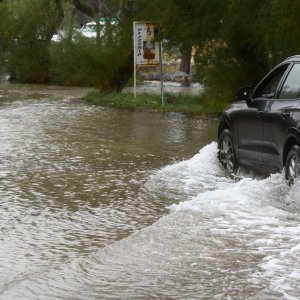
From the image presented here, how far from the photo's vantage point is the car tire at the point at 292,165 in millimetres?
8219

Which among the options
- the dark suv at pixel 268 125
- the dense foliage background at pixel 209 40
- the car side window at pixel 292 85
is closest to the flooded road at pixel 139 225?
the dark suv at pixel 268 125

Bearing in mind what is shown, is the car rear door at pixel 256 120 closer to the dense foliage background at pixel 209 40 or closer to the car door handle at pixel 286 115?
the car door handle at pixel 286 115

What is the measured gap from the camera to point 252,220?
761 centimetres

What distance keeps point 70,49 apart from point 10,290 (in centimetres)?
2437

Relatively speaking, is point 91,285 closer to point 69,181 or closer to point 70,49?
point 69,181

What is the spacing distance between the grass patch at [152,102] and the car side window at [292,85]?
10119 millimetres

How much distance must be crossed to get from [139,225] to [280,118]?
2.06 metres

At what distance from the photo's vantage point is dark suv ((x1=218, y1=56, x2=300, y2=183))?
27.8 ft

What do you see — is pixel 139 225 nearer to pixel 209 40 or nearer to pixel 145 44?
pixel 209 40

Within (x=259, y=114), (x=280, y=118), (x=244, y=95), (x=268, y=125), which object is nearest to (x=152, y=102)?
(x=244, y=95)

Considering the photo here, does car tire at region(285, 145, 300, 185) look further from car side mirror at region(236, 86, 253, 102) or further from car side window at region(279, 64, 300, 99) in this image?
car side mirror at region(236, 86, 253, 102)

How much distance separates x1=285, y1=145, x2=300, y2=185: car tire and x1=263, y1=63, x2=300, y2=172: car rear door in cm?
22

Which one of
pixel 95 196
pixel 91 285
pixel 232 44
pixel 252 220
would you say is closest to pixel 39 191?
pixel 95 196

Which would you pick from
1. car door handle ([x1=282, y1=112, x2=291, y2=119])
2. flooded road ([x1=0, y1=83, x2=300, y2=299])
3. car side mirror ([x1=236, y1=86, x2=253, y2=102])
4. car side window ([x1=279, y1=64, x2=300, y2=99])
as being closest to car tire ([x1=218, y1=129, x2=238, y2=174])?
flooded road ([x1=0, y1=83, x2=300, y2=299])
